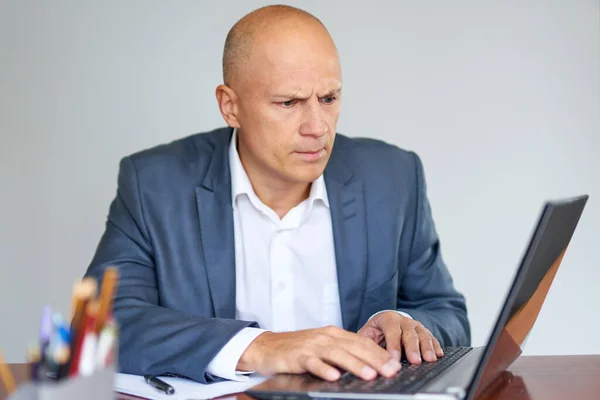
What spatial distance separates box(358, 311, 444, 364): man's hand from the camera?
1536mm

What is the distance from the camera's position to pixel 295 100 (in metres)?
2.05

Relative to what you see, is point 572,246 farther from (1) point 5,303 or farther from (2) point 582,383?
(1) point 5,303

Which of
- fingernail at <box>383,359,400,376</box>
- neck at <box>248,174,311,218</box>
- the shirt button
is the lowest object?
the shirt button

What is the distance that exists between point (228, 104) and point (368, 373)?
1118 millimetres

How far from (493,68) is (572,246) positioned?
0.82 m

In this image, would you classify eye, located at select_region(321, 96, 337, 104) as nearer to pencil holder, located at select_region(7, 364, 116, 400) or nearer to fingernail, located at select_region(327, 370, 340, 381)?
fingernail, located at select_region(327, 370, 340, 381)

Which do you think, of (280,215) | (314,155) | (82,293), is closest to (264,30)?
(314,155)

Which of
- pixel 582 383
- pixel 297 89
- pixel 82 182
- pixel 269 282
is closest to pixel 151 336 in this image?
pixel 269 282

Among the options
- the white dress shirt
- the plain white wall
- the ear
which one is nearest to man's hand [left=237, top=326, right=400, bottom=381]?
the white dress shirt

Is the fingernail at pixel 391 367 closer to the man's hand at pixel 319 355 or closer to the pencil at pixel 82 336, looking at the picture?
the man's hand at pixel 319 355

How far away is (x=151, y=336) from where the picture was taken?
170 centimetres

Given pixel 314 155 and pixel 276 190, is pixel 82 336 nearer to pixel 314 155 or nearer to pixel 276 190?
pixel 314 155

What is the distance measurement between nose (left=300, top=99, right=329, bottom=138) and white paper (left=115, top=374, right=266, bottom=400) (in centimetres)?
69

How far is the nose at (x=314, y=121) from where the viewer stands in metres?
2.01
